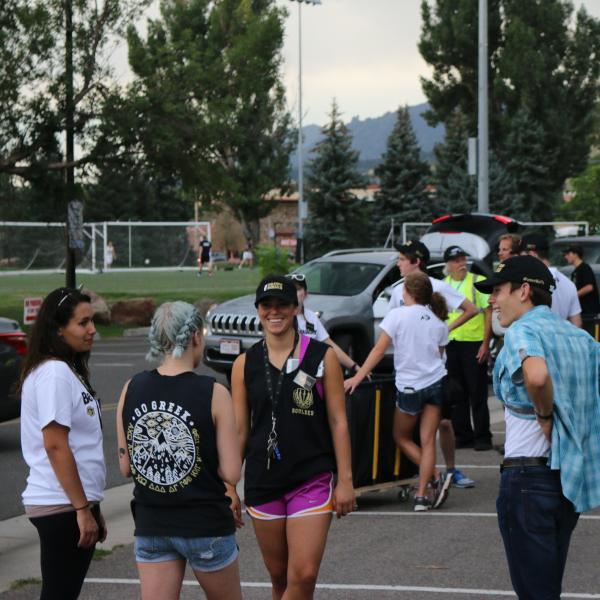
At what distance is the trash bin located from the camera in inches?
359

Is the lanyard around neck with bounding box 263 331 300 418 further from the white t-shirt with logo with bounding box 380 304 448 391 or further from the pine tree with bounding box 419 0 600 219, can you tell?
the pine tree with bounding box 419 0 600 219

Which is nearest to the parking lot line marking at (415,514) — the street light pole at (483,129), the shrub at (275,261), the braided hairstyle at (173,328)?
the braided hairstyle at (173,328)

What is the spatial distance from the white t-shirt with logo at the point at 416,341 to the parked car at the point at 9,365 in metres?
4.25

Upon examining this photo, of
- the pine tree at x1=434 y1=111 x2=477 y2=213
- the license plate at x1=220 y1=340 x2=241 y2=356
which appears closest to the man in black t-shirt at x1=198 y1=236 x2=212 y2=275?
the pine tree at x1=434 y1=111 x2=477 y2=213

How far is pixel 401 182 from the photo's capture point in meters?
64.4

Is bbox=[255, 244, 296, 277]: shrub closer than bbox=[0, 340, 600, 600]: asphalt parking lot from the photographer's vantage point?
No

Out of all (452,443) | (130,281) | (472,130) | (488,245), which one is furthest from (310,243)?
(452,443)

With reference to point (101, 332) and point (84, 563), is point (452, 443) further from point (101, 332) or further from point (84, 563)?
point (101, 332)

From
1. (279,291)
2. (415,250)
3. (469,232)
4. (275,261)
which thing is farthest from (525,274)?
(275,261)

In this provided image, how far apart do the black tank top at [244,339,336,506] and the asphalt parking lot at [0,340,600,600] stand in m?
1.61

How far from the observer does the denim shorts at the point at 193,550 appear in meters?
4.52

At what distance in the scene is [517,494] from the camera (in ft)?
15.5

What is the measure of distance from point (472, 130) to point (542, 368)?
6762 centimetres

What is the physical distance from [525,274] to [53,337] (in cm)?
185
